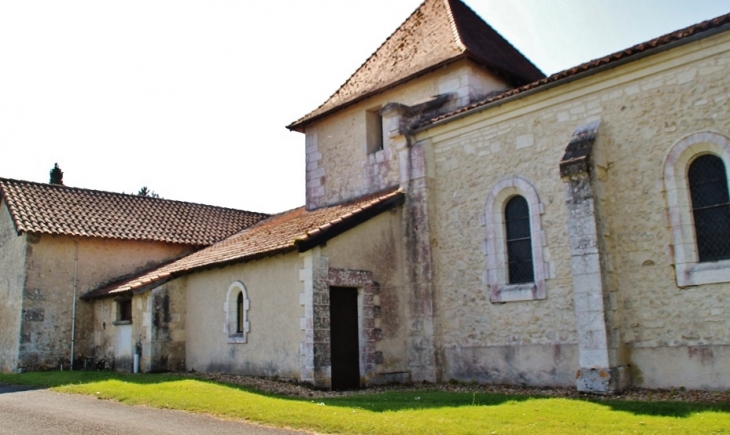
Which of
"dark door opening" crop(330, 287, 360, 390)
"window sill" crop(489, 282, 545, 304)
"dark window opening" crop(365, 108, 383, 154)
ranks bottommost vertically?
"dark door opening" crop(330, 287, 360, 390)

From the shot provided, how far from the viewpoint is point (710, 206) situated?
32.5 feet

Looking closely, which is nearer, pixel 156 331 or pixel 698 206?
pixel 698 206

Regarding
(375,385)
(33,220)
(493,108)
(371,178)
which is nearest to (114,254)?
(33,220)

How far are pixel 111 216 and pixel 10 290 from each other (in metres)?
3.82

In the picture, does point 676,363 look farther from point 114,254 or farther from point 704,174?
point 114,254

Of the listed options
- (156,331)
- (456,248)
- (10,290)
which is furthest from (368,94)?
(10,290)

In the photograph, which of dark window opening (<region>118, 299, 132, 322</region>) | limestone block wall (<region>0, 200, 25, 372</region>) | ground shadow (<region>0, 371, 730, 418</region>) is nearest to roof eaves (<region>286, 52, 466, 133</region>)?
dark window opening (<region>118, 299, 132, 322</region>)

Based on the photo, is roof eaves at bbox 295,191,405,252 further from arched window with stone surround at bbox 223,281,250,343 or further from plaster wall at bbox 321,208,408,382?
arched window with stone surround at bbox 223,281,250,343

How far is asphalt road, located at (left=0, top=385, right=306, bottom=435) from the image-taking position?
323 inches

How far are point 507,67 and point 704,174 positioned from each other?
6456mm

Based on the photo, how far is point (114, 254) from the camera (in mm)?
20234

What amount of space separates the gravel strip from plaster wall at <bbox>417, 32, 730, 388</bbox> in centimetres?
28

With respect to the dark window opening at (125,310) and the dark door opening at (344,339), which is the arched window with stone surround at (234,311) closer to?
the dark door opening at (344,339)

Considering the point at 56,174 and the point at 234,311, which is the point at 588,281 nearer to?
the point at 234,311
